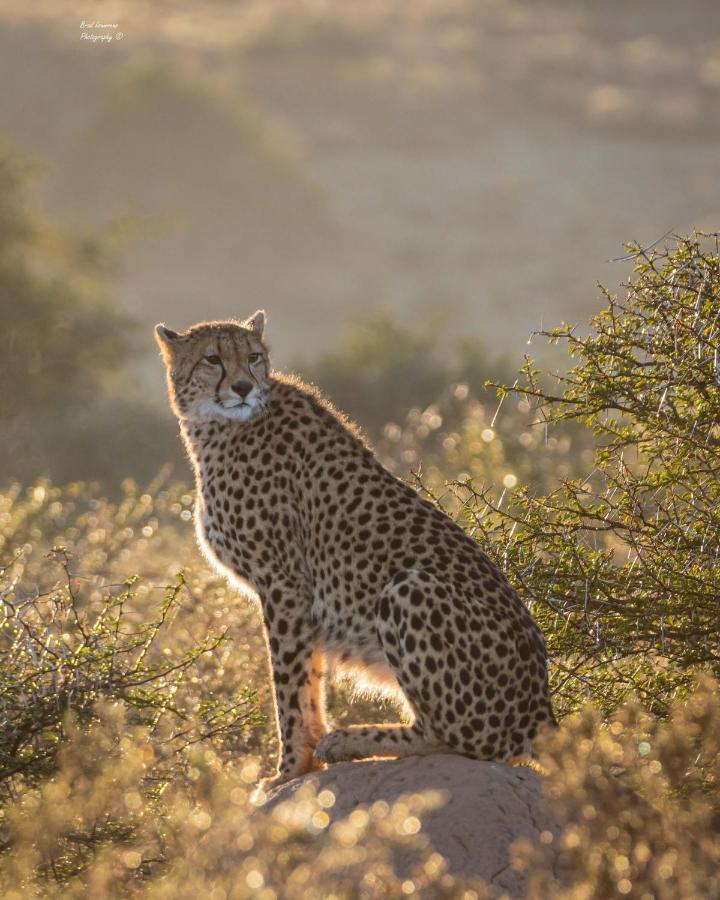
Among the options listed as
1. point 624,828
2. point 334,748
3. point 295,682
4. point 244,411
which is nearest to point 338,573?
point 295,682

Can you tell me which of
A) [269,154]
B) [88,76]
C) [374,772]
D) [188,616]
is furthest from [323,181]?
[374,772]

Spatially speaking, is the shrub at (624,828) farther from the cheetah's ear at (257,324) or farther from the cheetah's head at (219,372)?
the cheetah's ear at (257,324)

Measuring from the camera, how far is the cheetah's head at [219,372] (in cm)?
578

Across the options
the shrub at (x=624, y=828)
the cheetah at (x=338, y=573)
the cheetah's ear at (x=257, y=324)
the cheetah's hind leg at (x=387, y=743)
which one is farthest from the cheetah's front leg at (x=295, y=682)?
the cheetah's ear at (x=257, y=324)

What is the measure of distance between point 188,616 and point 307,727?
3118 mm

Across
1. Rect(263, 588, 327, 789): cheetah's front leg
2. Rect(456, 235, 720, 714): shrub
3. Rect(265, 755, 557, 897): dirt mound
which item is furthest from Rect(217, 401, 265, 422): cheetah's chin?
Rect(265, 755, 557, 897): dirt mound

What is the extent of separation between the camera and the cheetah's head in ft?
19.0

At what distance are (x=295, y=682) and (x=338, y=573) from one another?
1.48 ft

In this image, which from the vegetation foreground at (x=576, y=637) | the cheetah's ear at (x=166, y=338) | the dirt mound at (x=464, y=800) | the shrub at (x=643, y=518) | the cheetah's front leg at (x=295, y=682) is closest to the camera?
the dirt mound at (x=464, y=800)

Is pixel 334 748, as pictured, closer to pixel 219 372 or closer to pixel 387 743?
pixel 387 743

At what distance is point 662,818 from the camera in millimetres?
3787

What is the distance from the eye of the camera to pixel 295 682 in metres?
5.29

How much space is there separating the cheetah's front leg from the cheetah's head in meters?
0.86

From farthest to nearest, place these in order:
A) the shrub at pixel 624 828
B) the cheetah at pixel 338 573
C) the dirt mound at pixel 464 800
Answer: the cheetah at pixel 338 573 → the dirt mound at pixel 464 800 → the shrub at pixel 624 828
